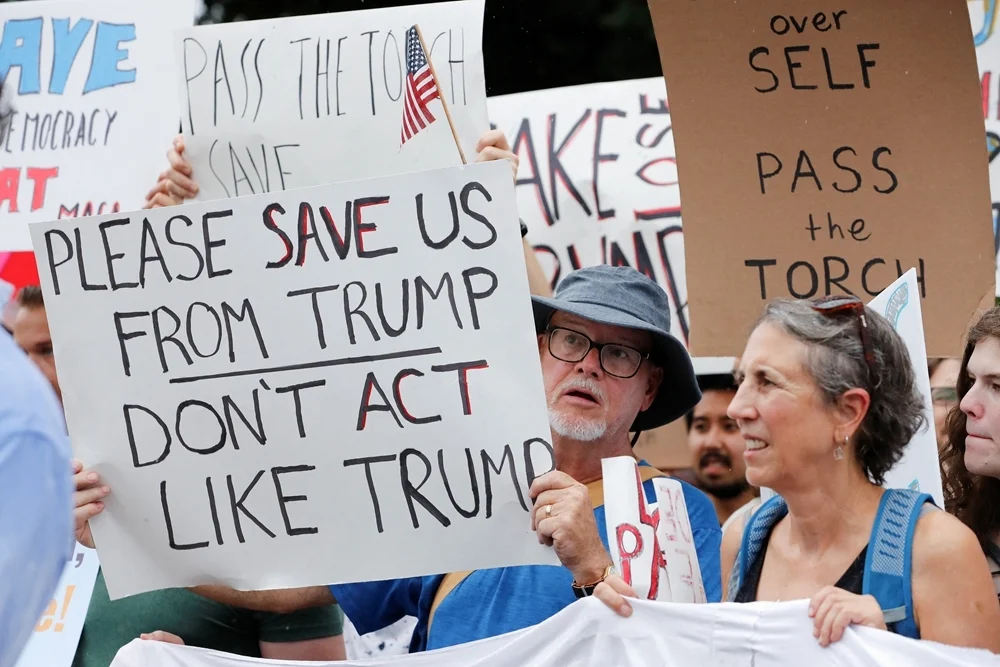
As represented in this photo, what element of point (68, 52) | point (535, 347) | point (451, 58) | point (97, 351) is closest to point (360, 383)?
point (535, 347)

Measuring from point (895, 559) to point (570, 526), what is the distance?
1.79 feet

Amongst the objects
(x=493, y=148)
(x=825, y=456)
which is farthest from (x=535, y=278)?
(x=825, y=456)

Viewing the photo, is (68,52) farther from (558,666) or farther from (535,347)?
(558,666)

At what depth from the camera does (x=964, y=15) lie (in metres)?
3.34

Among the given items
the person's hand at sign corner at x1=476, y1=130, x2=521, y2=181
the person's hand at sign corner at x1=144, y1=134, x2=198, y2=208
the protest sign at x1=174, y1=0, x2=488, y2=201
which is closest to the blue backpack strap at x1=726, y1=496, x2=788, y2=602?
the person's hand at sign corner at x1=476, y1=130, x2=521, y2=181

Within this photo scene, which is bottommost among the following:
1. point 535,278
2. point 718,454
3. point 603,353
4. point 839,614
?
point 718,454

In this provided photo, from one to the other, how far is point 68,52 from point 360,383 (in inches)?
89.5

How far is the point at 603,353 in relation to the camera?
312 cm

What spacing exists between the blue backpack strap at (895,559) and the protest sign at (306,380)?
22.7 inches

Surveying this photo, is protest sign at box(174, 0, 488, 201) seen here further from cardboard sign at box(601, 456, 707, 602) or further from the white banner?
the white banner

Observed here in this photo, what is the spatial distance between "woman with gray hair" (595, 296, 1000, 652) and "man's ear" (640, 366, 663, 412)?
1.70 feet

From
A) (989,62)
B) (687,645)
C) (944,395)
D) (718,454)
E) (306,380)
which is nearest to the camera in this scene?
(687,645)

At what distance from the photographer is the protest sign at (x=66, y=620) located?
10.2ft

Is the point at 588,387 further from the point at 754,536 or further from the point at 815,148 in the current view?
the point at 815,148
